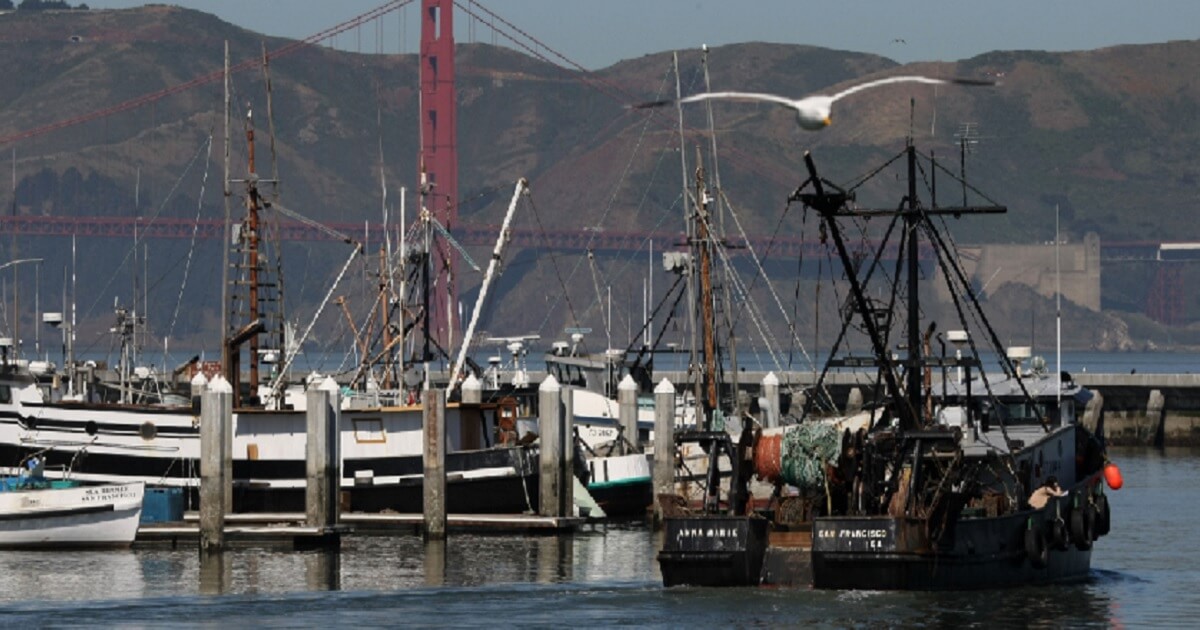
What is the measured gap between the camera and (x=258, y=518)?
52.9 metres

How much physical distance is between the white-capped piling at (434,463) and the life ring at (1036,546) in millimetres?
12884

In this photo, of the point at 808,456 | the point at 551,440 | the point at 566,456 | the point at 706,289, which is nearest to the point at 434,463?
the point at 551,440

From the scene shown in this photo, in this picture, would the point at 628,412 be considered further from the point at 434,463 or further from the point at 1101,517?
the point at 1101,517

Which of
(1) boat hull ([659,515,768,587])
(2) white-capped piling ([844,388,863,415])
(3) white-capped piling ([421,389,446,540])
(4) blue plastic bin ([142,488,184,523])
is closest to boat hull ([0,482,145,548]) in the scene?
(4) blue plastic bin ([142,488,184,523])

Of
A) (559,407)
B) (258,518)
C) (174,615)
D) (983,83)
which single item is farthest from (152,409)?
(983,83)

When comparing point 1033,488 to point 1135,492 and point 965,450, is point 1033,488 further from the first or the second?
point 1135,492

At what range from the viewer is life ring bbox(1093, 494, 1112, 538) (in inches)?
1817

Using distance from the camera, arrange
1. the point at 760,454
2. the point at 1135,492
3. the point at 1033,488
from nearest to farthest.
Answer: the point at 760,454, the point at 1033,488, the point at 1135,492

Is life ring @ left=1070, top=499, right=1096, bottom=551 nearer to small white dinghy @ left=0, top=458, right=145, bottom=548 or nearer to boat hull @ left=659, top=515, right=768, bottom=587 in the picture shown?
boat hull @ left=659, top=515, right=768, bottom=587

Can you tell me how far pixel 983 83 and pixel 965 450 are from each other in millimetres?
13116

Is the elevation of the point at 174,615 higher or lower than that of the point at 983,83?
lower

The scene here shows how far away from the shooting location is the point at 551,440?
170ft

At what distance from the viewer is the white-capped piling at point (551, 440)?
51.8 m

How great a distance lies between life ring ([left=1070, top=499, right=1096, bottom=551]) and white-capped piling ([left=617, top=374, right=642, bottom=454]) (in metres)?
16.0
